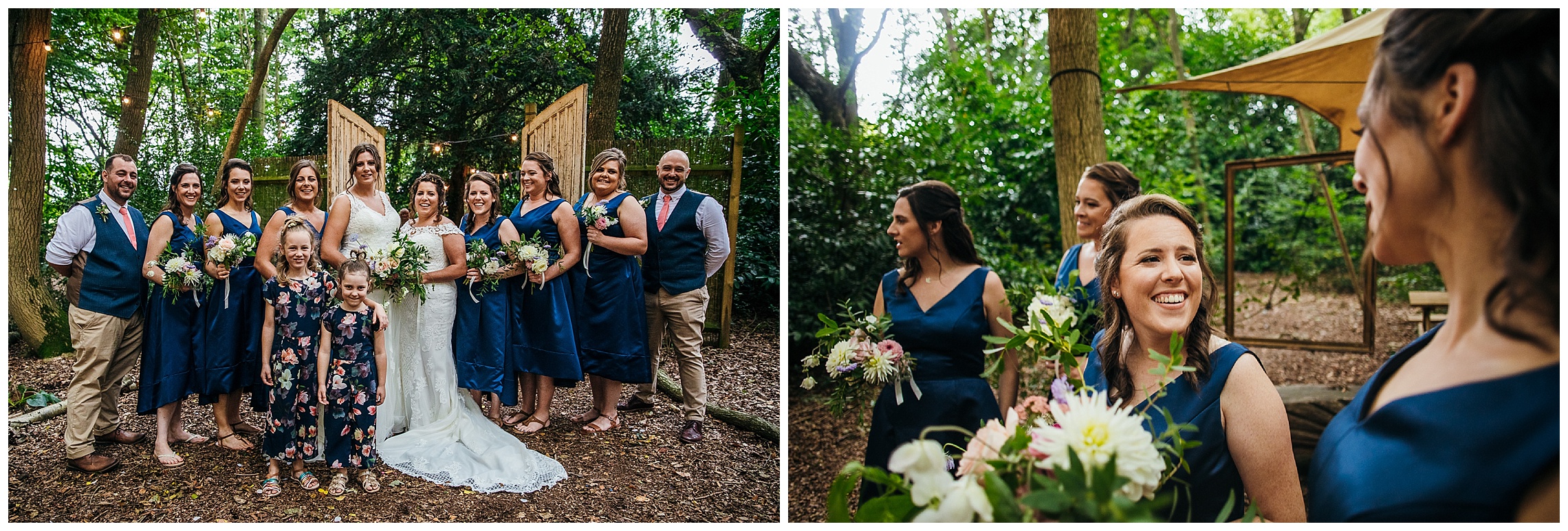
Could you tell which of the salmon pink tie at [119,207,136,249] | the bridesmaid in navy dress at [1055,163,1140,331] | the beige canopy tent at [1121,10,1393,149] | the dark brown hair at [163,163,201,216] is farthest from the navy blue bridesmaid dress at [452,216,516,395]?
the beige canopy tent at [1121,10,1393,149]

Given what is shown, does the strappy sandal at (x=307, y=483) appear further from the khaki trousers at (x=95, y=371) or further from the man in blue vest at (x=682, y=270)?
the man in blue vest at (x=682, y=270)

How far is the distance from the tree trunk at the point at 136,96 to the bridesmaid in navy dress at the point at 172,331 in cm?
22

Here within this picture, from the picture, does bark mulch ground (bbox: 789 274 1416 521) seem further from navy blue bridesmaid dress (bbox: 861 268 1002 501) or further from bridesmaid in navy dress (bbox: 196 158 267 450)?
bridesmaid in navy dress (bbox: 196 158 267 450)

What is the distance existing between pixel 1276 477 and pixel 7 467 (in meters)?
4.22

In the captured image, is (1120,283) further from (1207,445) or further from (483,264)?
(483,264)

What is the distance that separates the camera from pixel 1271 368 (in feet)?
21.8

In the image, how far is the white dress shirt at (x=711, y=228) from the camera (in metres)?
3.13

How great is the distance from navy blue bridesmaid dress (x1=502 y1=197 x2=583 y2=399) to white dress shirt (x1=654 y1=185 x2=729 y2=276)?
24.8 inches

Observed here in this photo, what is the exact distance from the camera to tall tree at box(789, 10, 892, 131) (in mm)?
4125

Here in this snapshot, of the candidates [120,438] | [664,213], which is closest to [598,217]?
[664,213]

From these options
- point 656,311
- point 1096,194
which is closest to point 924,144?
point 1096,194

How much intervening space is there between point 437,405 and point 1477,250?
139 inches

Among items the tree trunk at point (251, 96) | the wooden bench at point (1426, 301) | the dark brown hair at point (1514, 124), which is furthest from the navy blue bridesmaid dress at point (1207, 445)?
the wooden bench at point (1426, 301)

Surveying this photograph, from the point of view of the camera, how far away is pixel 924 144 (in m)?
5.24
